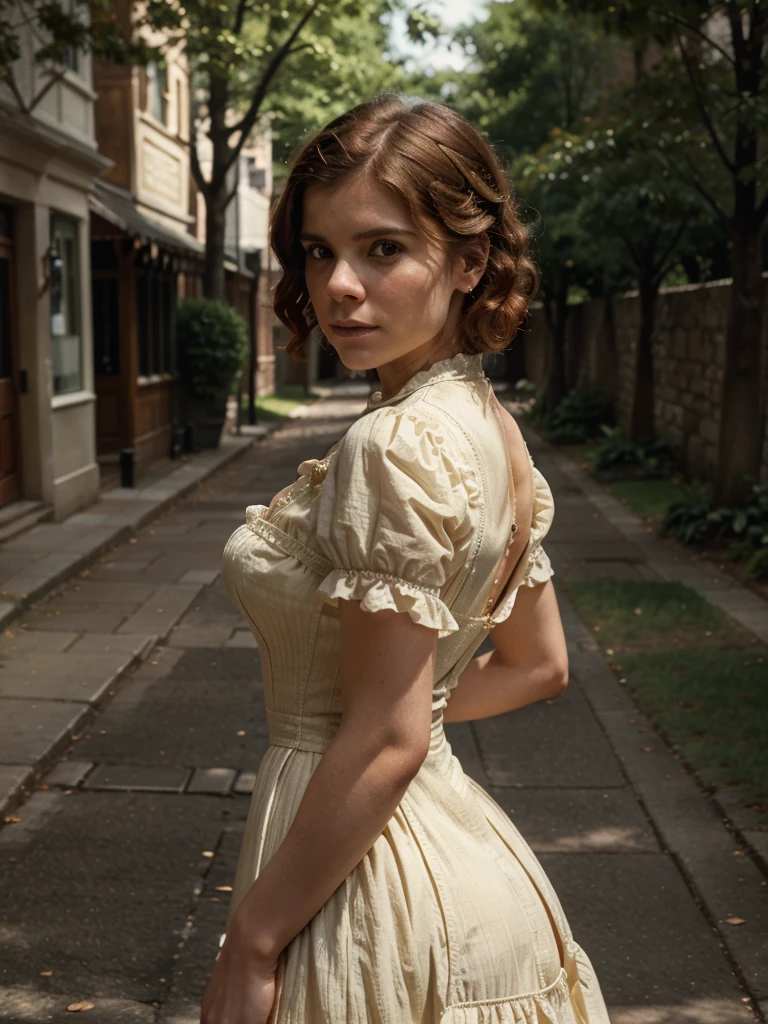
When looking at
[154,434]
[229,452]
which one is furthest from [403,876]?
[229,452]

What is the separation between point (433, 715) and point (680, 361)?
49.8 feet

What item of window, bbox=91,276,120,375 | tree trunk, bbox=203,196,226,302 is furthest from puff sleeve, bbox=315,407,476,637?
tree trunk, bbox=203,196,226,302

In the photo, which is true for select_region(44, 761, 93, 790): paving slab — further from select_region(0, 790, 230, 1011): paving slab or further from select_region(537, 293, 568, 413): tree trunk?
select_region(537, 293, 568, 413): tree trunk

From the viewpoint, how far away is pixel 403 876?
152 centimetres

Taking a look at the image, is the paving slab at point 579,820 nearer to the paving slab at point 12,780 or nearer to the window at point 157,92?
the paving slab at point 12,780

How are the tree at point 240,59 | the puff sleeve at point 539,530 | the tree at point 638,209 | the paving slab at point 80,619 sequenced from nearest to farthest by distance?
the puff sleeve at point 539,530 → the paving slab at point 80,619 → the tree at point 638,209 → the tree at point 240,59

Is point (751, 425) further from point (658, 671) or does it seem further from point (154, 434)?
point (154, 434)

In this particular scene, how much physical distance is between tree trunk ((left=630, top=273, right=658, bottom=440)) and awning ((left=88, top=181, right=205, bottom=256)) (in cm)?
696

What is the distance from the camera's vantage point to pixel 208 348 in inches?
775

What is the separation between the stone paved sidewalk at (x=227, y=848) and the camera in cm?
372

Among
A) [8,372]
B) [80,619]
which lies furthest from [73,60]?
[80,619]

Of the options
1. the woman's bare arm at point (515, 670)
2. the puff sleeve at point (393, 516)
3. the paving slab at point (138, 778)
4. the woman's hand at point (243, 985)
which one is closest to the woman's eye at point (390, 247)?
the puff sleeve at point (393, 516)

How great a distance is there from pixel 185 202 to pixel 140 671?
744 inches

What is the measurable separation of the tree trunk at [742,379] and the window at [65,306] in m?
6.65
